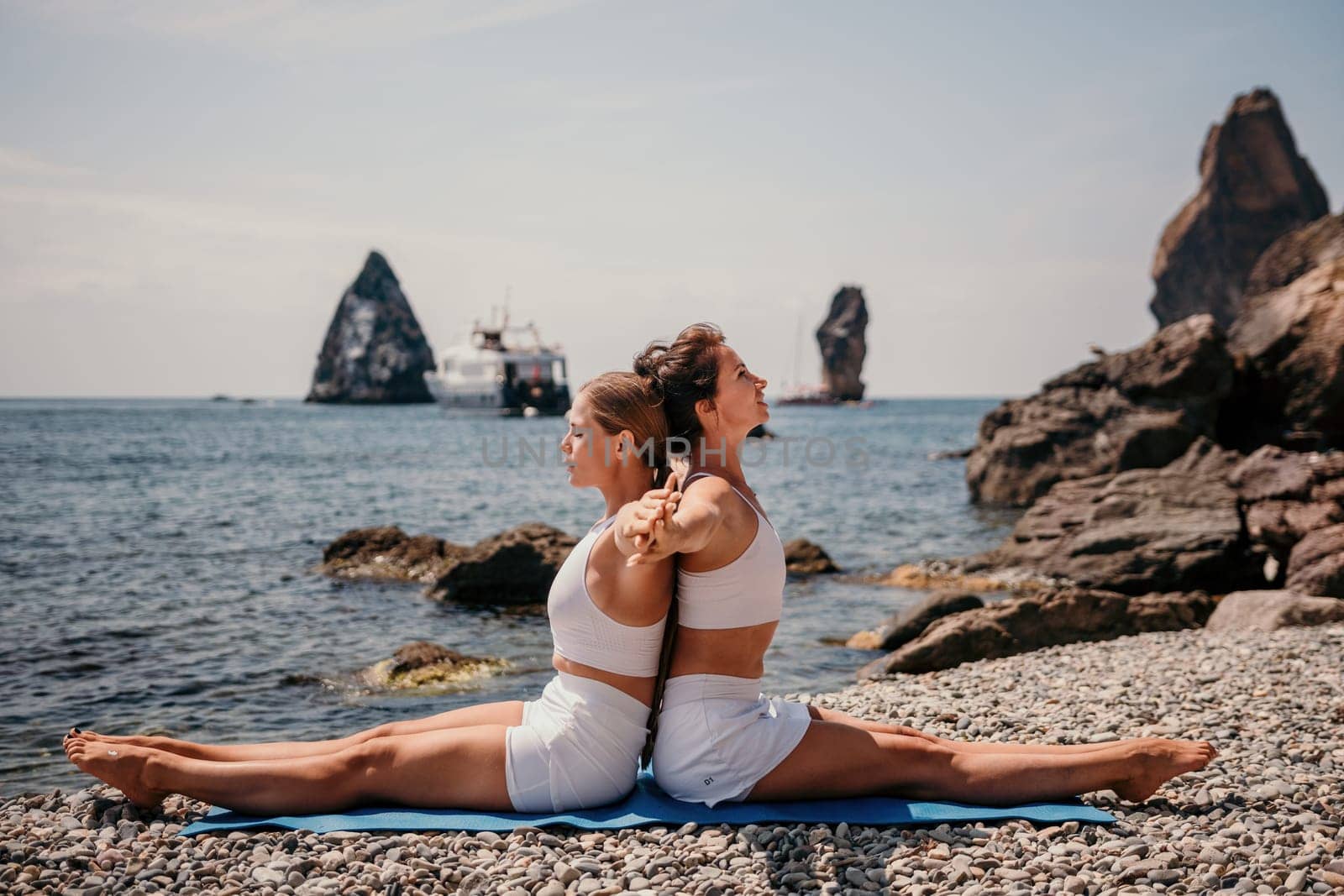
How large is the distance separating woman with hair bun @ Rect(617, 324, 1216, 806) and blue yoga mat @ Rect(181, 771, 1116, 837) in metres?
0.05

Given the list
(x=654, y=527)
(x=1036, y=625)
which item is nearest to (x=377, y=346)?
(x=1036, y=625)

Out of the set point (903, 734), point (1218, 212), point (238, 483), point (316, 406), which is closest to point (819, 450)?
point (238, 483)

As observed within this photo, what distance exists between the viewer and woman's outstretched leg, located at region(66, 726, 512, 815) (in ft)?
13.0

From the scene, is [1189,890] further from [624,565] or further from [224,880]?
[224,880]

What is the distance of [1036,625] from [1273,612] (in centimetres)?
208

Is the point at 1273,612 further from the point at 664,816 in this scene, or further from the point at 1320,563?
the point at 664,816

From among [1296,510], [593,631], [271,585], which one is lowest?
[271,585]

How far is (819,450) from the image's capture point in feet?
167

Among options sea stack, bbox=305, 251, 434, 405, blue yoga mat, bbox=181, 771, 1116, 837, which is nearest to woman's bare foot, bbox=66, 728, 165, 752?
blue yoga mat, bbox=181, 771, 1116, 837

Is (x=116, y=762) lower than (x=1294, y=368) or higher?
lower

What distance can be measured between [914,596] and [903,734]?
9731mm

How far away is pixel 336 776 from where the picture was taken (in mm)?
4000

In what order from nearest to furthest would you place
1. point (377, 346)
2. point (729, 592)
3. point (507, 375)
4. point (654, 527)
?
1. point (654, 527)
2. point (729, 592)
3. point (507, 375)
4. point (377, 346)

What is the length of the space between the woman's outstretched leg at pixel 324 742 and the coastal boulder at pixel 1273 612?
7.68 m
